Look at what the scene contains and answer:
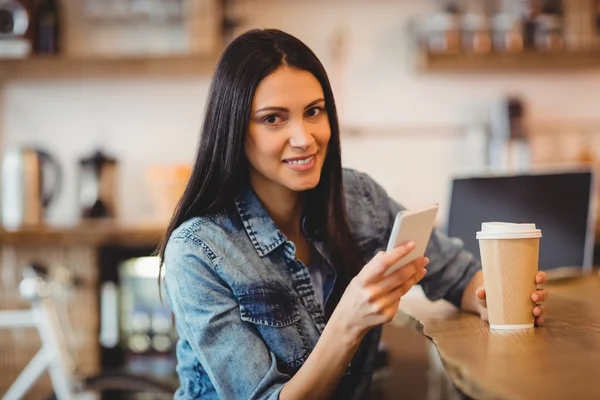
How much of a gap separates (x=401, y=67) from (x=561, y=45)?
2.21 ft

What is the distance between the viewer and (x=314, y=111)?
1.36 metres

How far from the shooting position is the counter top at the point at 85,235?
2896mm

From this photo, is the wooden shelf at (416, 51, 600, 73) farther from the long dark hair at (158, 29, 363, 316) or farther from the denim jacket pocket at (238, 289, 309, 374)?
the denim jacket pocket at (238, 289, 309, 374)

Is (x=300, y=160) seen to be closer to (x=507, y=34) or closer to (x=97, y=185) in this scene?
(x=97, y=185)

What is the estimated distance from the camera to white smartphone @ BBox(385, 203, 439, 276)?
102cm

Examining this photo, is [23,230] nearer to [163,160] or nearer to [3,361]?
[3,361]

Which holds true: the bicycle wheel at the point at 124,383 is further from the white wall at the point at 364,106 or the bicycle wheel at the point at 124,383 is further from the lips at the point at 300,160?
the white wall at the point at 364,106

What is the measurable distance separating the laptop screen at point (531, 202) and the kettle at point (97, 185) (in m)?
1.76

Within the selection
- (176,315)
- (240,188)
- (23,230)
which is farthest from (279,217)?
(23,230)

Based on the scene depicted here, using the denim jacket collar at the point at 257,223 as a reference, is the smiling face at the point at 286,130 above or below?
above

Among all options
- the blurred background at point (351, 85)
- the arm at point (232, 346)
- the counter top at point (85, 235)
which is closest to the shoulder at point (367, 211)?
the arm at point (232, 346)

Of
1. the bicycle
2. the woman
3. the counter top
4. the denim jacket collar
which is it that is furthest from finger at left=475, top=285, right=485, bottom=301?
the counter top

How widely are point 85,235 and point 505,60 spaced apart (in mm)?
1822

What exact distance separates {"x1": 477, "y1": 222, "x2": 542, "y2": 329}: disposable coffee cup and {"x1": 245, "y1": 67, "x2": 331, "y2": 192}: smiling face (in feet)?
1.05
